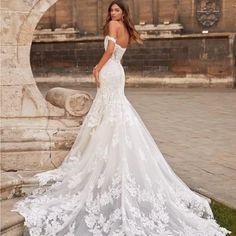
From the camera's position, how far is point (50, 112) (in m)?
5.39

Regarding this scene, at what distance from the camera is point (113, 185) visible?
14.2ft

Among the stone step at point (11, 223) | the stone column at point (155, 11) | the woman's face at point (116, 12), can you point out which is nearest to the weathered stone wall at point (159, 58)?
the stone column at point (155, 11)

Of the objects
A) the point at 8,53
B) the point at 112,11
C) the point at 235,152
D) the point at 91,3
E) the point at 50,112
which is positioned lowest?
the point at 235,152

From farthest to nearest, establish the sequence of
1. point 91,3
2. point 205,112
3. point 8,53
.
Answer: point 91,3, point 205,112, point 8,53

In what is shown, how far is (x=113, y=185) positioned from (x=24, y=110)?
1480 millimetres

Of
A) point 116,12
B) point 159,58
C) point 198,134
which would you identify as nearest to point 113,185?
point 116,12

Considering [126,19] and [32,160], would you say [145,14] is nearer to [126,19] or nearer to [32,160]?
[32,160]

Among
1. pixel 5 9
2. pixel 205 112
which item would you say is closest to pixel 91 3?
pixel 205 112

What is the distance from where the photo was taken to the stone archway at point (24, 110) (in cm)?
519

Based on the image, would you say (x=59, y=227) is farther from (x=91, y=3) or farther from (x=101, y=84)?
(x=91, y=3)

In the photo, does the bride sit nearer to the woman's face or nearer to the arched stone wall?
the woman's face

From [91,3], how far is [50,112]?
18720 mm

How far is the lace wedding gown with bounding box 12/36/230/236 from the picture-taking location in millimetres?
4051

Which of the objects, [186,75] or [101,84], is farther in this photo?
[186,75]
